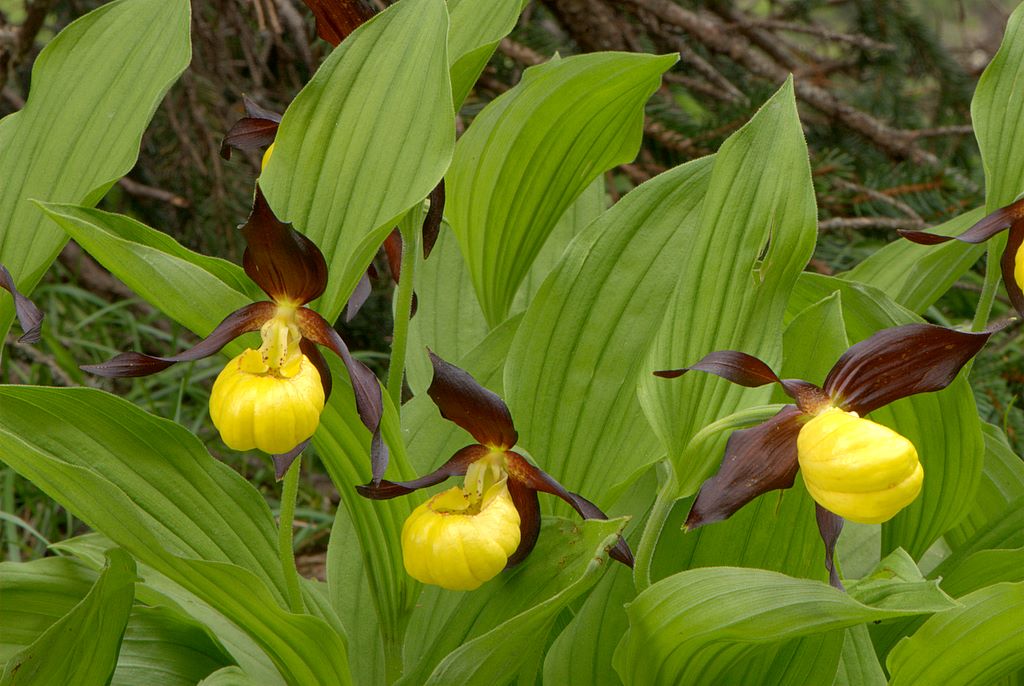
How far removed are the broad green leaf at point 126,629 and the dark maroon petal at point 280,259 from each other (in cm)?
41

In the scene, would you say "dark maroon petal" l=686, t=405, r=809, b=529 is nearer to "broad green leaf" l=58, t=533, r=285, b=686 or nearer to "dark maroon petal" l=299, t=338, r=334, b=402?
"dark maroon petal" l=299, t=338, r=334, b=402

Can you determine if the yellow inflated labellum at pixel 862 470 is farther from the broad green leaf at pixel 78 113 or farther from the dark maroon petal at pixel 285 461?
the broad green leaf at pixel 78 113

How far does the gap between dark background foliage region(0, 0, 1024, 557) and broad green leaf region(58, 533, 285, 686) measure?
22.2 inches

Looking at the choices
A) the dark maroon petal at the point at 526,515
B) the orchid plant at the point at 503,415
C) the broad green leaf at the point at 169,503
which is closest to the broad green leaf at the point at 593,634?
the orchid plant at the point at 503,415

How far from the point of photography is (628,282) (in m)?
1.05

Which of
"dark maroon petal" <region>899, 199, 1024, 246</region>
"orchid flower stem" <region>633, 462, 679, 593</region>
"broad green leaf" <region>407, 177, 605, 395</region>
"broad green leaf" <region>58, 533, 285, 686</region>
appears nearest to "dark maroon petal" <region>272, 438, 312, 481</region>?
"broad green leaf" <region>58, 533, 285, 686</region>

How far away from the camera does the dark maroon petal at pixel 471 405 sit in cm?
87

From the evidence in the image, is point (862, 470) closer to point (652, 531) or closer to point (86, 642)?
point (652, 531)

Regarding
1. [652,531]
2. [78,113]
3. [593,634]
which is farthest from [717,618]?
[78,113]

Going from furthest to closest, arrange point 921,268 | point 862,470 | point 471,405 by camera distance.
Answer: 1. point 921,268
2. point 471,405
3. point 862,470

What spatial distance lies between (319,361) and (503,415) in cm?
17

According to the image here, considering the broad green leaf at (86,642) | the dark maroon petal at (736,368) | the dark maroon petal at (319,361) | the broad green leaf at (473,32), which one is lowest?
the broad green leaf at (86,642)

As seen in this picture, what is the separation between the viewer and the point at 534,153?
115 cm

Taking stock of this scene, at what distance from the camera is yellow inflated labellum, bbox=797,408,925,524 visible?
794 millimetres
